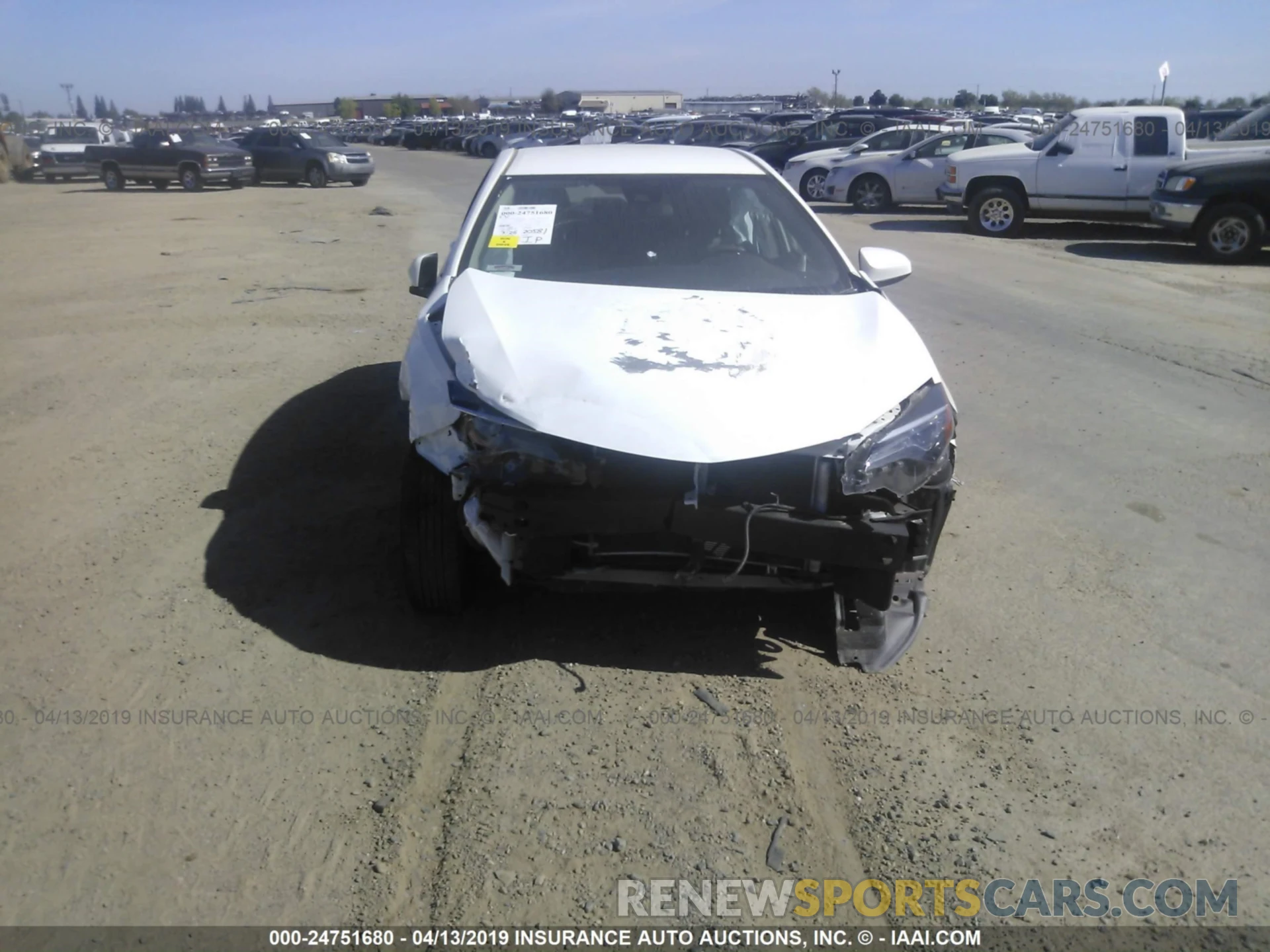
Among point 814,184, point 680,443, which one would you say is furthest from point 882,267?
point 814,184

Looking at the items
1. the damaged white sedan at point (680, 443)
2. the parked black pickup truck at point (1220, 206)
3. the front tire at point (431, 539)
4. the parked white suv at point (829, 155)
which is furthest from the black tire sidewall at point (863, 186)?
the front tire at point (431, 539)

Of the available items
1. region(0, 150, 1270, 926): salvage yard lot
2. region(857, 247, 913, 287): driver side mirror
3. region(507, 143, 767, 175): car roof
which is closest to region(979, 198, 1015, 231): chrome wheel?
region(0, 150, 1270, 926): salvage yard lot

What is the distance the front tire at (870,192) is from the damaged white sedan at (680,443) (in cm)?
1561

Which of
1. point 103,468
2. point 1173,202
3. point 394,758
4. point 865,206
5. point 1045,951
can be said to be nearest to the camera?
point 1045,951

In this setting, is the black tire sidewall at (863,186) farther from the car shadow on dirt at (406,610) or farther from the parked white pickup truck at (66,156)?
the parked white pickup truck at (66,156)

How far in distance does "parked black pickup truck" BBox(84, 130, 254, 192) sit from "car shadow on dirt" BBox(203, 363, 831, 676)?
24.4 metres

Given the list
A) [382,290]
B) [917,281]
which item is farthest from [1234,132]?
[382,290]

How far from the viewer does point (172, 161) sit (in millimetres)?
27141

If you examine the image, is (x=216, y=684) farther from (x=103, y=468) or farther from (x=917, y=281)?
(x=917, y=281)

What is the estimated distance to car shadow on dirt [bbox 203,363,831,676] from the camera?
3.71 m

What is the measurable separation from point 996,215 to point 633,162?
12.1 metres

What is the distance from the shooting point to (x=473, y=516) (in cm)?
330

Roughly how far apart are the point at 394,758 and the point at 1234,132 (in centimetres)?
1845

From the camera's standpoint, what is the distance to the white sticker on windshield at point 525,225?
4.69 metres
